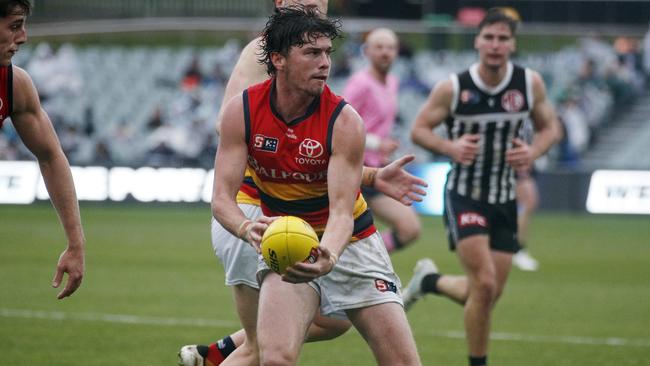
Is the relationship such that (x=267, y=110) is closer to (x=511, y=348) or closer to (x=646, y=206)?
(x=511, y=348)

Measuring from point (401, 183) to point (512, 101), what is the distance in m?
2.89

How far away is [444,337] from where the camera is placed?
34.7 ft

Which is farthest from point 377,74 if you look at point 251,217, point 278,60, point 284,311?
point 284,311

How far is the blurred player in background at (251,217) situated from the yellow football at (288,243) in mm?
887

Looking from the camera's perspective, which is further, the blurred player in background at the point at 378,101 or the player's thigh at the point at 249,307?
the blurred player in background at the point at 378,101

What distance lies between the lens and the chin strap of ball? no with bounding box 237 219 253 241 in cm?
580

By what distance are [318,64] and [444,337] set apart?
5.11 meters

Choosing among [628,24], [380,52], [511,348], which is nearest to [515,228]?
[511,348]

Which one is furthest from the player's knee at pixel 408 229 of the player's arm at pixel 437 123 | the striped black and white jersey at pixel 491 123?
the striped black and white jersey at pixel 491 123

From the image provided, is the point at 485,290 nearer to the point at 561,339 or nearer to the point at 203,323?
the point at 561,339

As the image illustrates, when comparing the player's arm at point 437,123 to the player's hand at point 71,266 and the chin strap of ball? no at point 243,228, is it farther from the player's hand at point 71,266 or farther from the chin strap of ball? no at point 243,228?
the player's hand at point 71,266

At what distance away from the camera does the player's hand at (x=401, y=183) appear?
6449mm

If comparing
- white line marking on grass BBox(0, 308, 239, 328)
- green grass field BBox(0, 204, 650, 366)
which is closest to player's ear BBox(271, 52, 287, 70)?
green grass field BBox(0, 204, 650, 366)

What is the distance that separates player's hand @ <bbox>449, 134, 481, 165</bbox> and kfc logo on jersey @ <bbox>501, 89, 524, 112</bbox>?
1.37ft
